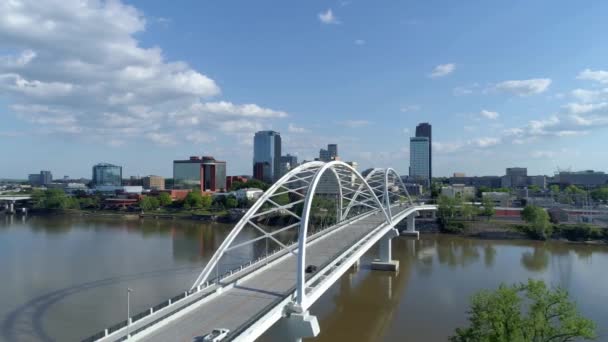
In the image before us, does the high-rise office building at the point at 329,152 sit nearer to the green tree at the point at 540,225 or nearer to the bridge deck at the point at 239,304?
the green tree at the point at 540,225

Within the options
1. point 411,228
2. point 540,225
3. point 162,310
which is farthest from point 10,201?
point 540,225

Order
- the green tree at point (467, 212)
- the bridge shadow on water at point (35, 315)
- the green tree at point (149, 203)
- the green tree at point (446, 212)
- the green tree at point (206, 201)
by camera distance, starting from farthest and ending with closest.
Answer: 1. the green tree at point (206, 201)
2. the green tree at point (149, 203)
3. the green tree at point (467, 212)
4. the green tree at point (446, 212)
5. the bridge shadow on water at point (35, 315)

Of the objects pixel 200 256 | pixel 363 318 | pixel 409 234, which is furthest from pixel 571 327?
pixel 409 234

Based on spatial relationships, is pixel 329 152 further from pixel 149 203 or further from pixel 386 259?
pixel 386 259

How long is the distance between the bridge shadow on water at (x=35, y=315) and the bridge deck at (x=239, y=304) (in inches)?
239

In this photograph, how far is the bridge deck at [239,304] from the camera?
36.6 ft

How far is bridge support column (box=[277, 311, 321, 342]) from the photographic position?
41.5 feet

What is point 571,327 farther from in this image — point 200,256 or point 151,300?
point 200,256

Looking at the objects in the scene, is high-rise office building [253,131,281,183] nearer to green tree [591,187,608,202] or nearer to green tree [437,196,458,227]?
green tree [591,187,608,202]

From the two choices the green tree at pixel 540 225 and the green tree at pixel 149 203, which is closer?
the green tree at pixel 540 225

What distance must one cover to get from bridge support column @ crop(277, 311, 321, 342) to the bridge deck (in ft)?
2.52

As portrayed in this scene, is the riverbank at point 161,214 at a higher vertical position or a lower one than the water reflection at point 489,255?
higher

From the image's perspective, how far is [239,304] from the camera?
13367 millimetres

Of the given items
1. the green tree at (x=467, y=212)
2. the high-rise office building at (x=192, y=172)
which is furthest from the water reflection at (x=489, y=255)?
the high-rise office building at (x=192, y=172)
